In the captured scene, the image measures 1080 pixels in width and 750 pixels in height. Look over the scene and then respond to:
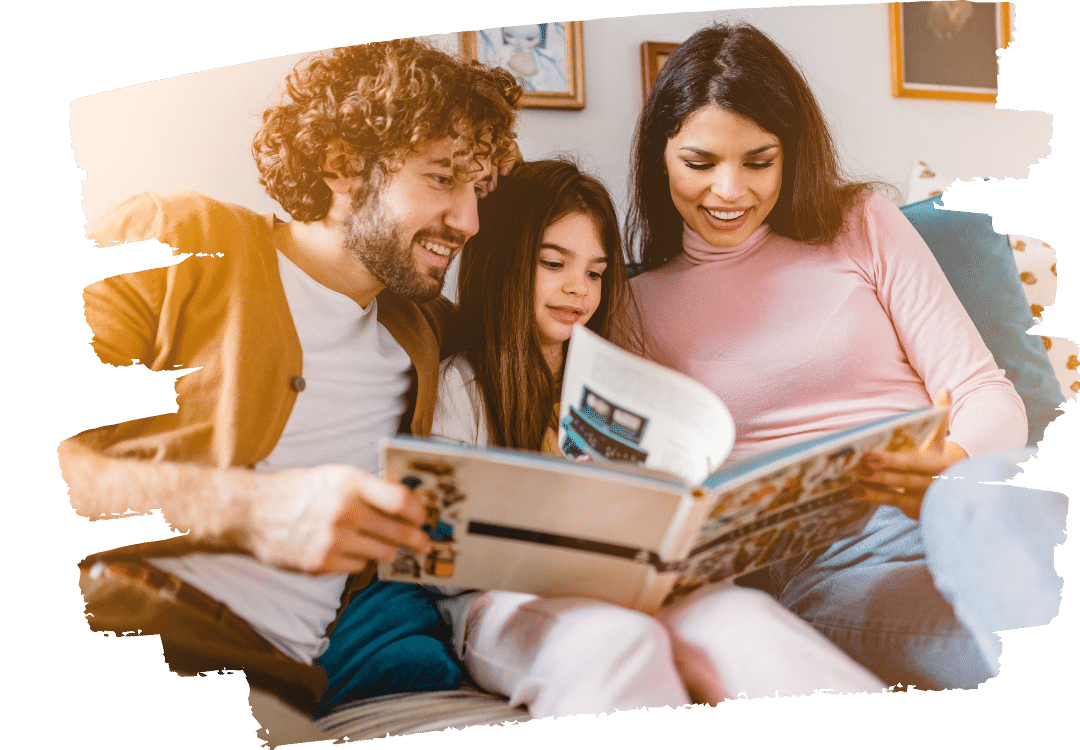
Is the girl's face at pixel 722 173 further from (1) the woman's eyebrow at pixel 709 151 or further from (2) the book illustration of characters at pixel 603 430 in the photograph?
(2) the book illustration of characters at pixel 603 430

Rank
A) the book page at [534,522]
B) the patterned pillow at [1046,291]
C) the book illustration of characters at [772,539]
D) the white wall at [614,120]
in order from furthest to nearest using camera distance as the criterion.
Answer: the patterned pillow at [1046,291] → the white wall at [614,120] → the book illustration of characters at [772,539] → the book page at [534,522]

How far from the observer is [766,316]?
150cm

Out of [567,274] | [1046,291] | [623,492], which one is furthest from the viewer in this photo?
[1046,291]

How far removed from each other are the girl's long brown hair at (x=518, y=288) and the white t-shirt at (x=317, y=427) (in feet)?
0.45

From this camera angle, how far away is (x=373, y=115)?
142 cm

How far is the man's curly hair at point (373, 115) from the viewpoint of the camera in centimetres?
142

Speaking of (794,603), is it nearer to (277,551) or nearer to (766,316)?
(766,316)

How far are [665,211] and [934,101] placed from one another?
493 millimetres

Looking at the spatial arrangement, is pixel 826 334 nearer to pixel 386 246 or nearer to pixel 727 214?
pixel 727 214

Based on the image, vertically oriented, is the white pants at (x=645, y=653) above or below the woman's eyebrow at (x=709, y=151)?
below

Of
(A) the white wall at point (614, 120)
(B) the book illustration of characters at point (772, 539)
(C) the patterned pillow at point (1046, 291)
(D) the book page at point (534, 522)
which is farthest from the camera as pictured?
(C) the patterned pillow at point (1046, 291)

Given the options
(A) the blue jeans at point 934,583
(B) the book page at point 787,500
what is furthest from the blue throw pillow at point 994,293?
(B) the book page at point 787,500

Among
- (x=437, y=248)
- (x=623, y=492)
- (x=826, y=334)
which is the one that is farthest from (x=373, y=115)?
(x=826, y=334)

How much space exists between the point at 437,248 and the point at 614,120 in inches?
13.8
